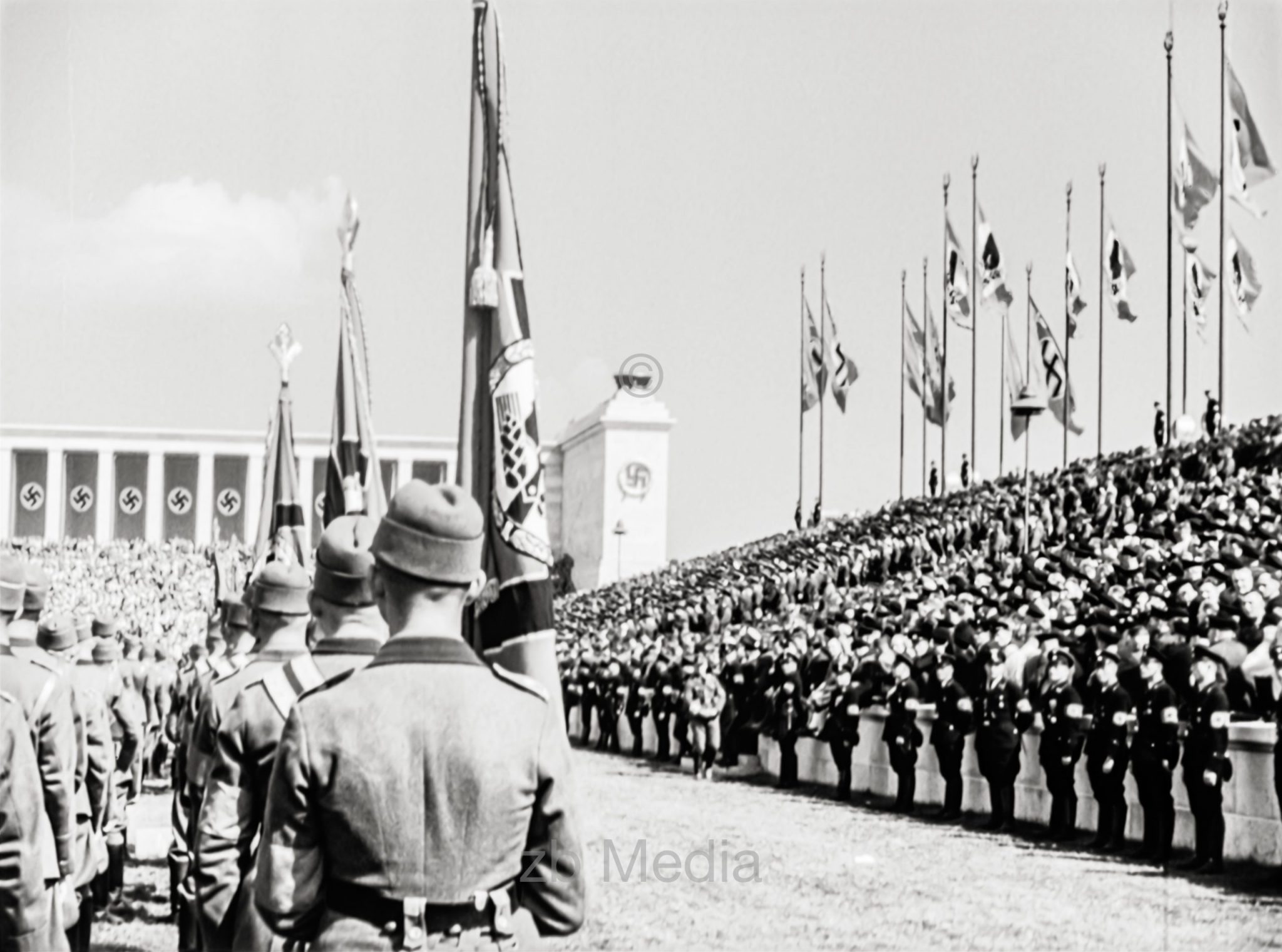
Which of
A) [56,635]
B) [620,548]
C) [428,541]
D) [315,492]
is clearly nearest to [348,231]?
[56,635]

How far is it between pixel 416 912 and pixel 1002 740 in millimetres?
14945

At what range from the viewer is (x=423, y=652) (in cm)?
395

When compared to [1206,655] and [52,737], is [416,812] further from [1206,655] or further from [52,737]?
[1206,655]

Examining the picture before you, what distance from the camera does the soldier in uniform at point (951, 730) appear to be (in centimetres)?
1955

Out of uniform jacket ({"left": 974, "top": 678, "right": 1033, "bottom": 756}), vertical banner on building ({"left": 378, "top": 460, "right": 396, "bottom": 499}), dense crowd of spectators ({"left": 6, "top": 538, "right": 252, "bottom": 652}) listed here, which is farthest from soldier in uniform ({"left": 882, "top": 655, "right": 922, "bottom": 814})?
vertical banner on building ({"left": 378, "top": 460, "right": 396, "bottom": 499})

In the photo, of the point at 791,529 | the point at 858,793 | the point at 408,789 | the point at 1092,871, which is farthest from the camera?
the point at 791,529

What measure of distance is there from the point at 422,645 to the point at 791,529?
186 ft

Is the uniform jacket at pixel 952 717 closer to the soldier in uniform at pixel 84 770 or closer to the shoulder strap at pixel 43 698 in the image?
the soldier in uniform at pixel 84 770

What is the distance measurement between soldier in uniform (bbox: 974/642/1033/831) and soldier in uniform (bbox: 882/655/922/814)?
74.7 inches

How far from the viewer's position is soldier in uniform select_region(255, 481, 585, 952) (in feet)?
12.5

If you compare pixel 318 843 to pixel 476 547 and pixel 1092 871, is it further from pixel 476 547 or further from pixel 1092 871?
pixel 1092 871

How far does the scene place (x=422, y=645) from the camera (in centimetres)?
396

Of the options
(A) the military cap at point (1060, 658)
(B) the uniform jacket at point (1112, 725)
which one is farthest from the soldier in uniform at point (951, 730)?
(B) the uniform jacket at point (1112, 725)

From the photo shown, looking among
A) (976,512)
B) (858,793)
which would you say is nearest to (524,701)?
(858,793)
